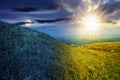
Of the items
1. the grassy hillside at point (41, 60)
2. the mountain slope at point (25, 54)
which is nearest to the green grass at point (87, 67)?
the grassy hillside at point (41, 60)

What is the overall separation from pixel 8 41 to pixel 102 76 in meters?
13.8

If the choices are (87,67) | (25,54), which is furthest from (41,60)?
(87,67)

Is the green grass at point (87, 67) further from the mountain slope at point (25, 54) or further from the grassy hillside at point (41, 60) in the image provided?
the mountain slope at point (25, 54)

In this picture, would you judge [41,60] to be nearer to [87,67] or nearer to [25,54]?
[25,54]

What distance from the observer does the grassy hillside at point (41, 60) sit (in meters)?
29.8

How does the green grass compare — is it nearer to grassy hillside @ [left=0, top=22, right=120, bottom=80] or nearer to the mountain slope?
grassy hillside @ [left=0, top=22, right=120, bottom=80]

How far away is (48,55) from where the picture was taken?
33.5m

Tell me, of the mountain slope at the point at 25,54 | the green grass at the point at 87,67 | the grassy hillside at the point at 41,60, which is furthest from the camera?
the green grass at the point at 87,67

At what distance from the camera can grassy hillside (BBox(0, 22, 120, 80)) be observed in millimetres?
29812

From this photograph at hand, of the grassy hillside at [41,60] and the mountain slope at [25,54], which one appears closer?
the mountain slope at [25,54]

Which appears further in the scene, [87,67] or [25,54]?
[87,67]

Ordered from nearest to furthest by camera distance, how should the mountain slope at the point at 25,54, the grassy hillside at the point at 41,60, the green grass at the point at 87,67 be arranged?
the mountain slope at the point at 25,54 → the grassy hillside at the point at 41,60 → the green grass at the point at 87,67

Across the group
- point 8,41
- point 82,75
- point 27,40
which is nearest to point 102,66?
point 82,75

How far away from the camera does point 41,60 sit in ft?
105
